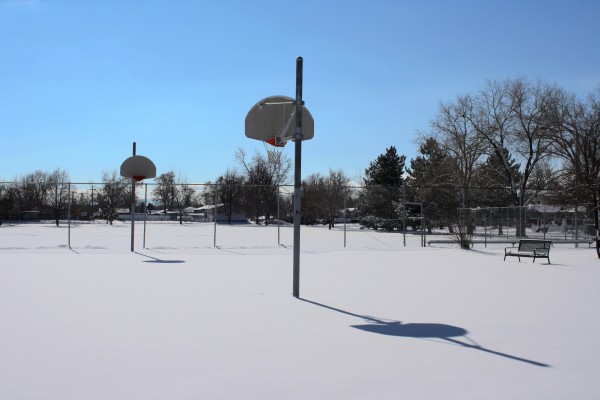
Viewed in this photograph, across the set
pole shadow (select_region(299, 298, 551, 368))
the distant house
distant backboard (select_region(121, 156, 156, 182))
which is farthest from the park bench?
the distant house

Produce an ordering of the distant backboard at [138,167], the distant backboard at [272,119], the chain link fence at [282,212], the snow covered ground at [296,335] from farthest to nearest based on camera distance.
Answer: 1. the chain link fence at [282,212]
2. the distant backboard at [138,167]
3. the distant backboard at [272,119]
4. the snow covered ground at [296,335]

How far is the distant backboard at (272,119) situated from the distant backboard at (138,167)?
44.2 feet

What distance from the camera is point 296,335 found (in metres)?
6.97

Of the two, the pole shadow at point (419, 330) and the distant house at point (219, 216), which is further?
the distant house at point (219, 216)

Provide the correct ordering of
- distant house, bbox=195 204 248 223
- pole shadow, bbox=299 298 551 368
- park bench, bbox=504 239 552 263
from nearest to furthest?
pole shadow, bbox=299 298 551 368
park bench, bbox=504 239 552 263
distant house, bbox=195 204 248 223

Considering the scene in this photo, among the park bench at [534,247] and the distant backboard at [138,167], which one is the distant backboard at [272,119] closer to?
the park bench at [534,247]

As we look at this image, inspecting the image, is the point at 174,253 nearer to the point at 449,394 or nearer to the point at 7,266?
the point at 7,266

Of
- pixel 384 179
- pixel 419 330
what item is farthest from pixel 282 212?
pixel 419 330

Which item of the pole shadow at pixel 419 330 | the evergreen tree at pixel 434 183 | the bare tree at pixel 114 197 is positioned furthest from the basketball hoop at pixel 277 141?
the bare tree at pixel 114 197

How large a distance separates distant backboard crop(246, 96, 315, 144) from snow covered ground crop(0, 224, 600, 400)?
3.07m

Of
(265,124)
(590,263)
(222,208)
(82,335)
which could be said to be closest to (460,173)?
(222,208)

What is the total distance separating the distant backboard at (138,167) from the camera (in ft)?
76.2

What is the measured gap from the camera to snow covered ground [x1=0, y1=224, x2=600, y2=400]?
493 cm

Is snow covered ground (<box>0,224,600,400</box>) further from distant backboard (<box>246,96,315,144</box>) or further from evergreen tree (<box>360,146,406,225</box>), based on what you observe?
evergreen tree (<box>360,146,406,225</box>)
